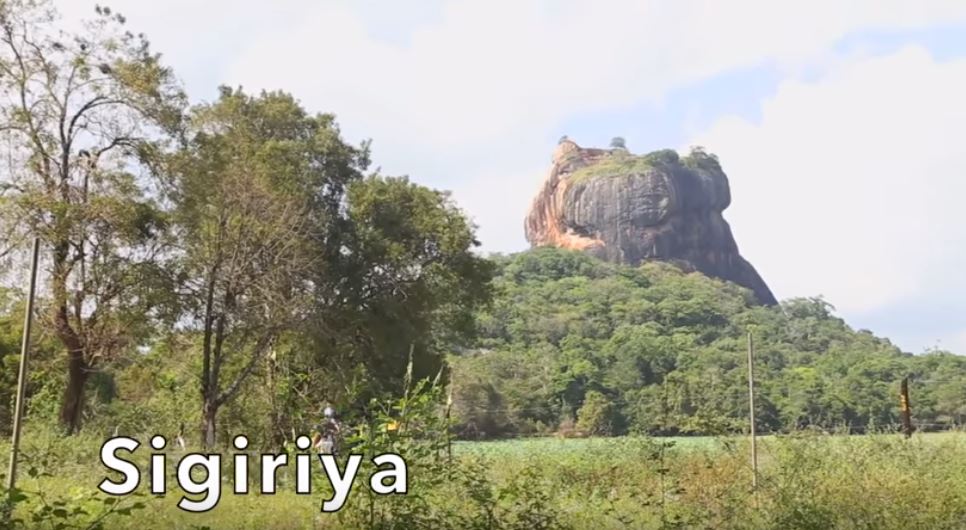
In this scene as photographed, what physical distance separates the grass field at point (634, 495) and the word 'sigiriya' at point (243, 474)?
96mm

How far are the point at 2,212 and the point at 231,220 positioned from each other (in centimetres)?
369

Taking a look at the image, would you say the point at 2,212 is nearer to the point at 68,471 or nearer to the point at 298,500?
the point at 68,471

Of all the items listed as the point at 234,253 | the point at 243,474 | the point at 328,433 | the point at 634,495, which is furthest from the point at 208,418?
the point at 634,495

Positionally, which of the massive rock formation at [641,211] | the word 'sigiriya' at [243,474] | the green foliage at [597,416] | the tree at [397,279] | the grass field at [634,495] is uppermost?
the massive rock formation at [641,211]

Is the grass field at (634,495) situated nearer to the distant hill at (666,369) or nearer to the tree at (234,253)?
the distant hill at (666,369)

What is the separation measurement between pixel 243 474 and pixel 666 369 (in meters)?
27.1

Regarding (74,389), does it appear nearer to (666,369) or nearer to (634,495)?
(634,495)

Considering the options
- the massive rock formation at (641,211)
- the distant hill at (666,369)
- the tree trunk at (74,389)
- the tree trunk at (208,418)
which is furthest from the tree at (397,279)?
the massive rock formation at (641,211)

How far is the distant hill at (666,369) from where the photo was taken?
73.4 feet

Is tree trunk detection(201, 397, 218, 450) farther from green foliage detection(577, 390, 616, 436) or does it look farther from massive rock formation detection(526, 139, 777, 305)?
massive rock formation detection(526, 139, 777, 305)

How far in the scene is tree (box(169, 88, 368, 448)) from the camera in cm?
1597

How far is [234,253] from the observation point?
643 inches

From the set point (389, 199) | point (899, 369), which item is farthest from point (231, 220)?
point (899, 369)

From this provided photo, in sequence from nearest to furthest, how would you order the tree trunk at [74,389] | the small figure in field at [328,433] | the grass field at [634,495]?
the grass field at [634,495] < the small figure in field at [328,433] < the tree trunk at [74,389]
